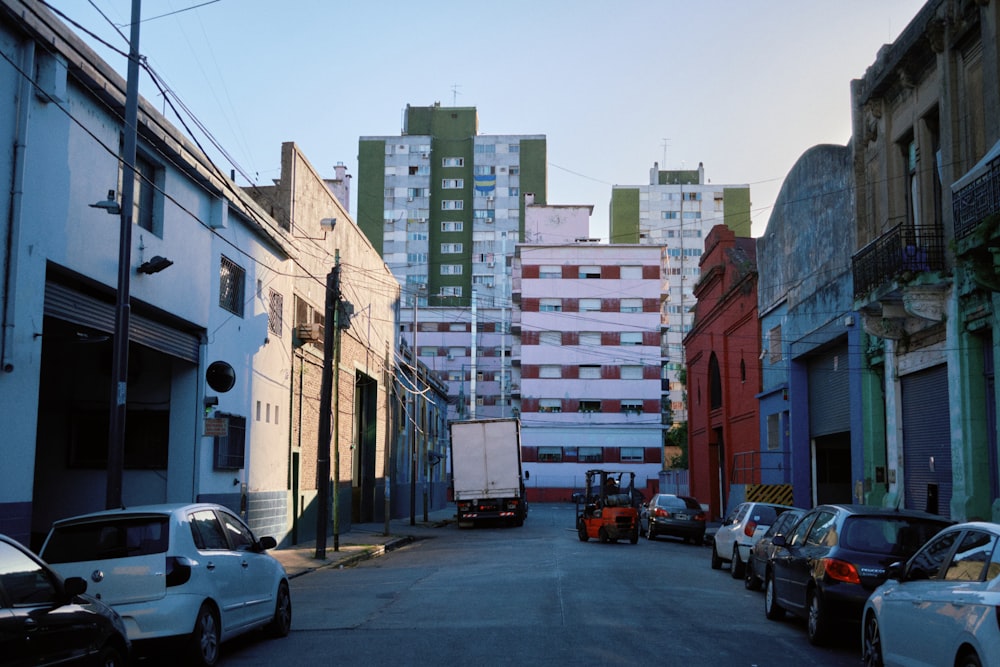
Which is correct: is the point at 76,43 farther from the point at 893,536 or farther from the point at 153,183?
the point at 893,536

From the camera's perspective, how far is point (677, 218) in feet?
379

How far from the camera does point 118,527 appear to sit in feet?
31.6

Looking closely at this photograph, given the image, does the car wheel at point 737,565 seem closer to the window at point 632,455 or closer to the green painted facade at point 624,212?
the window at point 632,455

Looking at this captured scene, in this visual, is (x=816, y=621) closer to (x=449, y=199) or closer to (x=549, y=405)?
(x=549, y=405)

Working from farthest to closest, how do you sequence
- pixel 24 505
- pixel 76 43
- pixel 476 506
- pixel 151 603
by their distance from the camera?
pixel 476 506, pixel 76 43, pixel 24 505, pixel 151 603

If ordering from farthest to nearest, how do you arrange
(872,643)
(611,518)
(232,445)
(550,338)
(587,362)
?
1. (550,338)
2. (587,362)
3. (611,518)
4. (232,445)
5. (872,643)

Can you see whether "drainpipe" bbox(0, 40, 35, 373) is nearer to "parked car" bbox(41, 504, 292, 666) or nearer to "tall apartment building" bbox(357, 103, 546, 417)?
"parked car" bbox(41, 504, 292, 666)

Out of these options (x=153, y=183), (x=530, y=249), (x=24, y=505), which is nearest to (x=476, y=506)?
(x=153, y=183)

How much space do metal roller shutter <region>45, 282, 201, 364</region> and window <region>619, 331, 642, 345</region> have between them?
206ft

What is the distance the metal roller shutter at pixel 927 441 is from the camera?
2028cm

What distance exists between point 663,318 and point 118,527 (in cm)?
8109

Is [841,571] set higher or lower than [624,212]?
lower

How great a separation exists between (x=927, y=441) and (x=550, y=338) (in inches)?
2393

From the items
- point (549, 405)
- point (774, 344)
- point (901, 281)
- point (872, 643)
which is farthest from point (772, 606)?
point (549, 405)
